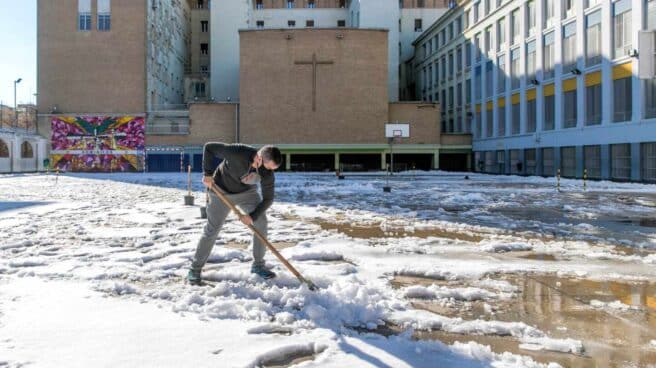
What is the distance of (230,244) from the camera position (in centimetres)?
998

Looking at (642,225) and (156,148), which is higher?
(156,148)

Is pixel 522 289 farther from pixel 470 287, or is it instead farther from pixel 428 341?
pixel 428 341

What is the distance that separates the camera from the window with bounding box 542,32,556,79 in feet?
139

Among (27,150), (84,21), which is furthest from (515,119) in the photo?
(27,150)

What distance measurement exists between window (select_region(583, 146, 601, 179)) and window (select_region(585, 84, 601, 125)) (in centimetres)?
180

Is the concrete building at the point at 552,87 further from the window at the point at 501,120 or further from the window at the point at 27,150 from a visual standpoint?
the window at the point at 27,150

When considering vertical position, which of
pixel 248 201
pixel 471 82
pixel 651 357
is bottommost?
pixel 651 357

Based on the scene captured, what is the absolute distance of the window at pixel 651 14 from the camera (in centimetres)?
3073

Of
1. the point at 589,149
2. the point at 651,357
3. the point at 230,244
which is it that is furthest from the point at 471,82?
the point at 651,357

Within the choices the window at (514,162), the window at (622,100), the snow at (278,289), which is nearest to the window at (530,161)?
the window at (514,162)

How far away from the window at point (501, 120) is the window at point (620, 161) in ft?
53.2

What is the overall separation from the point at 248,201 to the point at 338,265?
1.83 metres

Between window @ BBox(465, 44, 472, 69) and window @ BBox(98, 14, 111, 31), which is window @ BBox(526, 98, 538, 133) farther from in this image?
window @ BBox(98, 14, 111, 31)

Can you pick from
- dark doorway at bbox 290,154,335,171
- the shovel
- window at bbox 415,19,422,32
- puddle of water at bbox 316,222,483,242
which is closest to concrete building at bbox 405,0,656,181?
window at bbox 415,19,422,32
